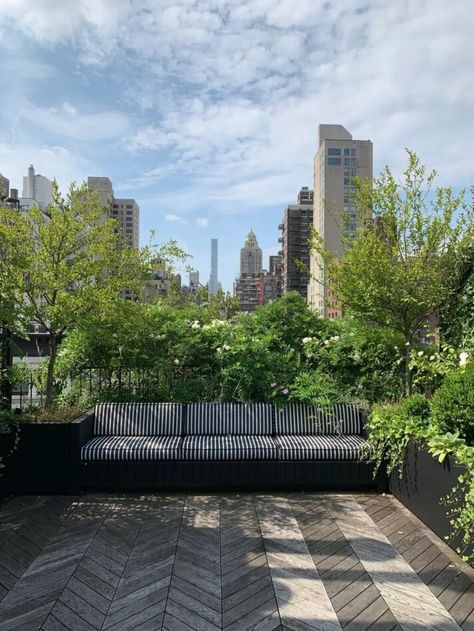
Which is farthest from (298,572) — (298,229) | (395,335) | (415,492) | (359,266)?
(298,229)

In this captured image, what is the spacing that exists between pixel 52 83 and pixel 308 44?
3.82 meters

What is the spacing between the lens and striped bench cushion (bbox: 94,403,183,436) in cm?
526

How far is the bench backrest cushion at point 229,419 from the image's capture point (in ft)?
17.4

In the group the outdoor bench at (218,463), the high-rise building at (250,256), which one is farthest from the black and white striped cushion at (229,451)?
the high-rise building at (250,256)

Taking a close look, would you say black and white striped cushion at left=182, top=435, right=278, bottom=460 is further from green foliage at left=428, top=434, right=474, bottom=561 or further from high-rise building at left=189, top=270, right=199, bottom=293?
high-rise building at left=189, top=270, right=199, bottom=293

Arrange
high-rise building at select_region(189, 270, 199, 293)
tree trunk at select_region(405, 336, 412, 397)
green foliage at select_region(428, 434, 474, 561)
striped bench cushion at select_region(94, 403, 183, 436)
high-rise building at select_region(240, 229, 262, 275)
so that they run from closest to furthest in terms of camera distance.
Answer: green foliage at select_region(428, 434, 474, 561), striped bench cushion at select_region(94, 403, 183, 436), tree trunk at select_region(405, 336, 412, 397), high-rise building at select_region(189, 270, 199, 293), high-rise building at select_region(240, 229, 262, 275)

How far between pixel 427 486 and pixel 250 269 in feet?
466

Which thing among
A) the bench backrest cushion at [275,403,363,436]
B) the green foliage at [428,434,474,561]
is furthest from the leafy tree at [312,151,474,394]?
the green foliage at [428,434,474,561]

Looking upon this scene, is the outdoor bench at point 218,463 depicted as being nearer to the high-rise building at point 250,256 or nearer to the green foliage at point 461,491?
the green foliage at point 461,491

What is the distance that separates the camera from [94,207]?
5445 millimetres

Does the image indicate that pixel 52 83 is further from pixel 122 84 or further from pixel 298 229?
→ pixel 298 229

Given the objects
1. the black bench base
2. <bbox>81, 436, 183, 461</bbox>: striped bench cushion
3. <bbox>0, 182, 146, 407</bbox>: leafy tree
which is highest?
<bbox>0, 182, 146, 407</bbox>: leafy tree

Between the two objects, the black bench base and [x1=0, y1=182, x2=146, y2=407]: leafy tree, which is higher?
[x1=0, y1=182, x2=146, y2=407]: leafy tree

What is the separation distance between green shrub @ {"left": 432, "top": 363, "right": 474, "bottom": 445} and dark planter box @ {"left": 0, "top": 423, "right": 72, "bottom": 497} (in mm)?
3619
